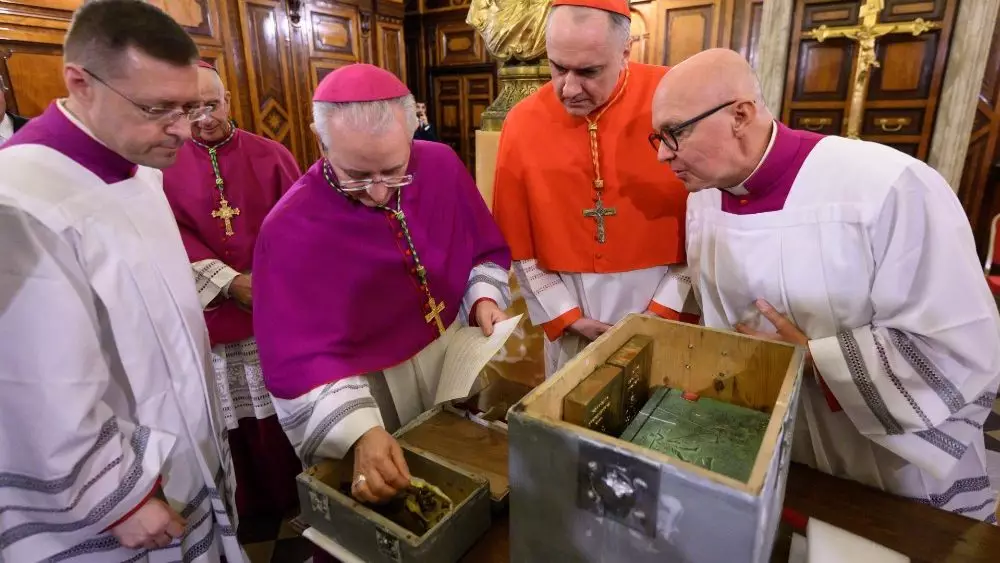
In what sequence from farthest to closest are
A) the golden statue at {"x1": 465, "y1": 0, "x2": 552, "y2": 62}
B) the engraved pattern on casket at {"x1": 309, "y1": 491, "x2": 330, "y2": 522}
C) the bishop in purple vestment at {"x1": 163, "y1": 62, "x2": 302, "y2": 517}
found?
the golden statue at {"x1": 465, "y1": 0, "x2": 552, "y2": 62} < the bishop in purple vestment at {"x1": 163, "y1": 62, "x2": 302, "y2": 517} < the engraved pattern on casket at {"x1": 309, "y1": 491, "x2": 330, "y2": 522}

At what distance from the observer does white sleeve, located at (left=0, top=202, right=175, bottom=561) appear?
119 centimetres

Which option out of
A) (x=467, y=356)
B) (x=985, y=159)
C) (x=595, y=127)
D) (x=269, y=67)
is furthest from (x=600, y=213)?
(x=985, y=159)

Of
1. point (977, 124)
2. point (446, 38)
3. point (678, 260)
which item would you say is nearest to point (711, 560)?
point (678, 260)

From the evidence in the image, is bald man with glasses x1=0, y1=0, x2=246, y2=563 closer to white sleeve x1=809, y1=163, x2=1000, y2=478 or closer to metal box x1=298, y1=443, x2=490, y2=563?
metal box x1=298, y1=443, x2=490, y2=563

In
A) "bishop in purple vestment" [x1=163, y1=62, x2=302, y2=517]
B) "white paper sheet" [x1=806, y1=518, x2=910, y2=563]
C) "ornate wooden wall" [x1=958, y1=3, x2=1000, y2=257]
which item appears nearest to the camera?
"white paper sheet" [x1=806, y1=518, x2=910, y2=563]

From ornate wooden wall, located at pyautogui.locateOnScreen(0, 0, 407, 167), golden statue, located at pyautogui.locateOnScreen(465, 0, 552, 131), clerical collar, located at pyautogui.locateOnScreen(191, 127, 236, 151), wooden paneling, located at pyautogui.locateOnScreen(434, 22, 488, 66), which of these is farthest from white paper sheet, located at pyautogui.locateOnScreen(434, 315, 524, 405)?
wooden paneling, located at pyautogui.locateOnScreen(434, 22, 488, 66)

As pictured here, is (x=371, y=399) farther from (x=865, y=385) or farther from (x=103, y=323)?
(x=865, y=385)

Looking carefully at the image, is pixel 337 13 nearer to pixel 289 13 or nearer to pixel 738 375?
pixel 289 13

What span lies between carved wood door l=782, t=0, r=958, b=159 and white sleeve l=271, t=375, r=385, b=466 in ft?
20.1

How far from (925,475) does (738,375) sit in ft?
2.74

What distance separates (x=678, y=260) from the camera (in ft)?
7.55

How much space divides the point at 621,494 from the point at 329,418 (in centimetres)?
89

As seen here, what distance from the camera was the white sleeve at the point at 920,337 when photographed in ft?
4.72

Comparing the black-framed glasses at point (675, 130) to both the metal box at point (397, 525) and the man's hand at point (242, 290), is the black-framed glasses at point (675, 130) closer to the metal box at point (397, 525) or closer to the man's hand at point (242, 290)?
the metal box at point (397, 525)
